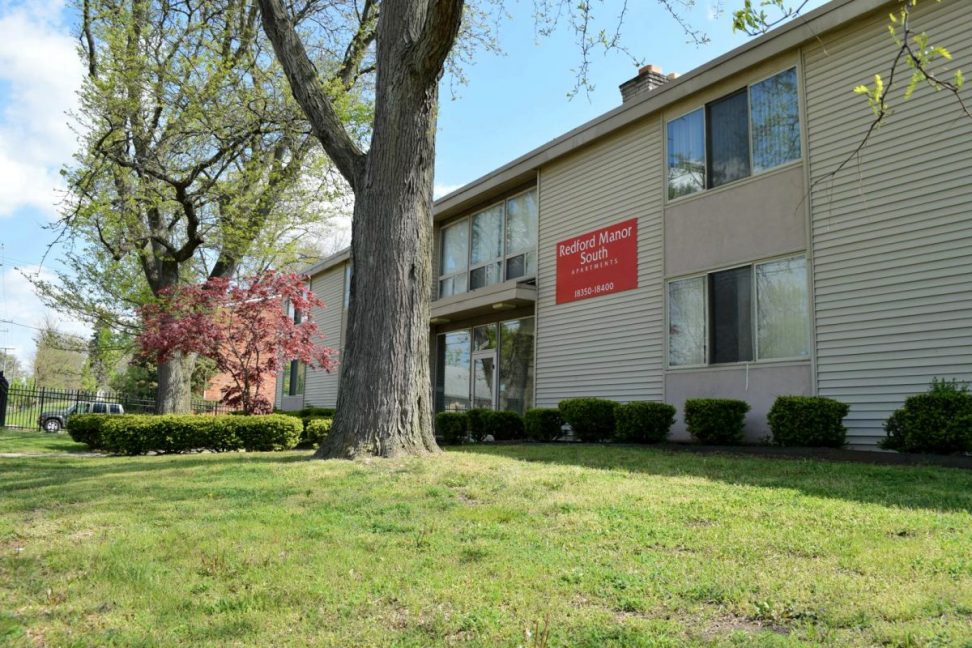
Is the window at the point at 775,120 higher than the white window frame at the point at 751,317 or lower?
higher

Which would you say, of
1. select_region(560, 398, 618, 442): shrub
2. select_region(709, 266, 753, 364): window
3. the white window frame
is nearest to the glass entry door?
select_region(560, 398, 618, 442): shrub

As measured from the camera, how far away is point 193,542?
192 inches

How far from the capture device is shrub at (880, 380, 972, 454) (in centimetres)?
780

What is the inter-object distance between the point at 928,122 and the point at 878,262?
1.85 metres

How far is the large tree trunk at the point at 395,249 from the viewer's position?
334 inches

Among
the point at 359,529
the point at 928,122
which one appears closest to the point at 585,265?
the point at 928,122

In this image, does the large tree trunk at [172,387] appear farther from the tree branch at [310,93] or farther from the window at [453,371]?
the tree branch at [310,93]

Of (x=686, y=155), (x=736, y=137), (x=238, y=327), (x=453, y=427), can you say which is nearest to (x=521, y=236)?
(x=453, y=427)

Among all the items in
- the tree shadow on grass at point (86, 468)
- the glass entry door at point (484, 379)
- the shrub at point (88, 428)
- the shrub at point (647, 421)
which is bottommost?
the tree shadow on grass at point (86, 468)

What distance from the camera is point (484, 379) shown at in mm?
17875

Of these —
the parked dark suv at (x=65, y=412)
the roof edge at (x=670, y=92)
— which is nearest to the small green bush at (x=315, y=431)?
the roof edge at (x=670, y=92)

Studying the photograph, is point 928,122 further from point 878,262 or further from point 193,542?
point 193,542

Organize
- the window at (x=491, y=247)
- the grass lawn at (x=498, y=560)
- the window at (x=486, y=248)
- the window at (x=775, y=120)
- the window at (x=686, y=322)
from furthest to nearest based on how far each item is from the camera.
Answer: the window at (x=486, y=248)
the window at (x=491, y=247)
the window at (x=686, y=322)
the window at (x=775, y=120)
the grass lawn at (x=498, y=560)

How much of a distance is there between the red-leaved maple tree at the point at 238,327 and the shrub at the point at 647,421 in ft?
23.4
